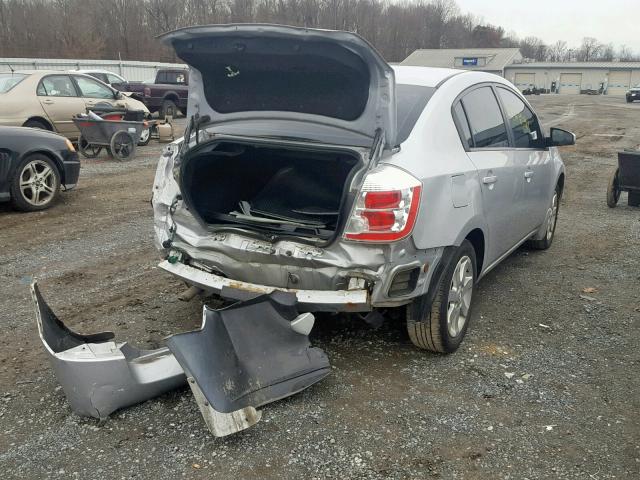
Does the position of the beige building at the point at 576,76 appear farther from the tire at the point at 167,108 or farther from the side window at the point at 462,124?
the side window at the point at 462,124

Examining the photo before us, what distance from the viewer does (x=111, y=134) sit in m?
11.7

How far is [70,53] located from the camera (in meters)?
52.9

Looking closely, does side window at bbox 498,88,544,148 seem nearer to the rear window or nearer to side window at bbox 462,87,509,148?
side window at bbox 462,87,509,148

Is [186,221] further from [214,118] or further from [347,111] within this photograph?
[347,111]

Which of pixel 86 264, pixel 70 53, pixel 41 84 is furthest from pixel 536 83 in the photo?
pixel 86 264

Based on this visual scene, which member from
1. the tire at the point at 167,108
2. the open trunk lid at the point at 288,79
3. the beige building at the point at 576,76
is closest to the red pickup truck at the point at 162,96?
the tire at the point at 167,108

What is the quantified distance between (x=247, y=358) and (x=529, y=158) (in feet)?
9.87

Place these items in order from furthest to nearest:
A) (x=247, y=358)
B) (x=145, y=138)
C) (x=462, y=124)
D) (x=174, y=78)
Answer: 1. (x=174, y=78)
2. (x=145, y=138)
3. (x=462, y=124)
4. (x=247, y=358)

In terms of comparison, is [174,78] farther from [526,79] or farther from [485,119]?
[526,79]

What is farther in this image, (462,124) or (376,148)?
(462,124)

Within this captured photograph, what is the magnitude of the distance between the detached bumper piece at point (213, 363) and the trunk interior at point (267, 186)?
601 mm

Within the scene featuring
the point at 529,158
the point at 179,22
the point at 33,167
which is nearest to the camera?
the point at 529,158

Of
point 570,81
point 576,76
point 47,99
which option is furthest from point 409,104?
point 576,76

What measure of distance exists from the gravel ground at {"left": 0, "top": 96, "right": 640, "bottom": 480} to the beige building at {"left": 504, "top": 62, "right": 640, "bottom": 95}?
250 ft
